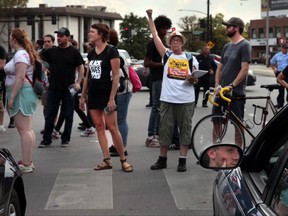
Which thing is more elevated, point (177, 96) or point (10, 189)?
point (177, 96)

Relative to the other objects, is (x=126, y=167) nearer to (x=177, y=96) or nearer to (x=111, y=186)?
(x=111, y=186)

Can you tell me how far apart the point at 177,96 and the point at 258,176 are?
3900mm

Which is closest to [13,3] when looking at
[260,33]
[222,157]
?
[260,33]

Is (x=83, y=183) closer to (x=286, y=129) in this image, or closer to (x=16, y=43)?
(x=16, y=43)

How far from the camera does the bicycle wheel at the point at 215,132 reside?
6.91m

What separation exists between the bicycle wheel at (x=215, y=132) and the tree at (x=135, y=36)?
7949cm

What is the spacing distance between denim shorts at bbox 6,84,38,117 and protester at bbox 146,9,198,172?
1676 mm

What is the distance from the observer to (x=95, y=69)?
263 inches

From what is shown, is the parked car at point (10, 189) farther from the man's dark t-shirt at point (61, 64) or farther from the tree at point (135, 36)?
the tree at point (135, 36)

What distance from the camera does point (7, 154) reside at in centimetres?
412

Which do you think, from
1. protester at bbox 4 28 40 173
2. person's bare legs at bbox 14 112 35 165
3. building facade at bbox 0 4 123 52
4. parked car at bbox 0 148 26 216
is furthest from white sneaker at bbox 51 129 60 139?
building facade at bbox 0 4 123 52

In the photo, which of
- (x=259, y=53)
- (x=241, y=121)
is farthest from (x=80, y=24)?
(x=241, y=121)

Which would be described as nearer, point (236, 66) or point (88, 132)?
point (236, 66)

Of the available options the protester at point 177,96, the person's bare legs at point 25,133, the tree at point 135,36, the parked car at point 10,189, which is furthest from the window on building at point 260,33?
the parked car at point 10,189
